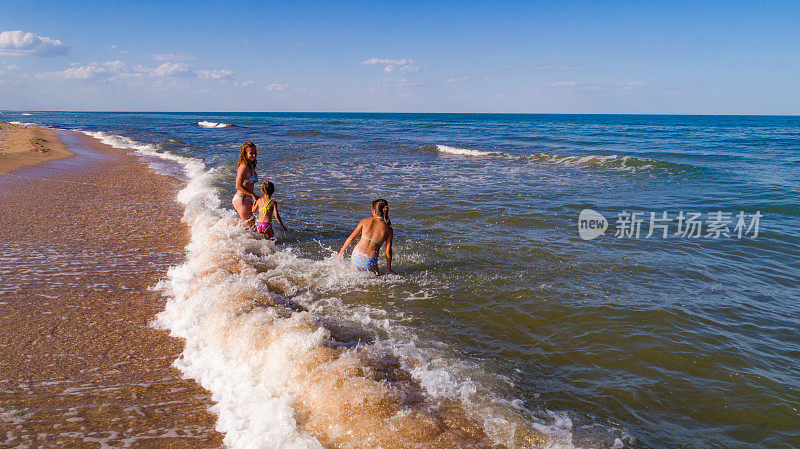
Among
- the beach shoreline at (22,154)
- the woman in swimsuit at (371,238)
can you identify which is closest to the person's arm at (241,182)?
the woman in swimsuit at (371,238)

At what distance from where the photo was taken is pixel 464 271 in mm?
6828

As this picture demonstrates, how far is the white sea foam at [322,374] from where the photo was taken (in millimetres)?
A: 3256

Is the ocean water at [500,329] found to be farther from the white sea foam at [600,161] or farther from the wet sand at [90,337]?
the white sea foam at [600,161]

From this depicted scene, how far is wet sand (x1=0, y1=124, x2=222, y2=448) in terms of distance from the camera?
129 inches

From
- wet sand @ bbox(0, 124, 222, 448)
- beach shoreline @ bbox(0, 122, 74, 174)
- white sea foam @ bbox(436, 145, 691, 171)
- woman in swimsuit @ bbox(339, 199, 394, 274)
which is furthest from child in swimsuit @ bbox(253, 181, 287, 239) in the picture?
white sea foam @ bbox(436, 145, 691, 171)

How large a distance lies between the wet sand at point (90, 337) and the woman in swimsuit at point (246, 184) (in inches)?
48.0

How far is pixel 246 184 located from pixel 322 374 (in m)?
5.54

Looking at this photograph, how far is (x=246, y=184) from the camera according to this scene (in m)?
8.33

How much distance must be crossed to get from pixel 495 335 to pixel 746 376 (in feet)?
7.94

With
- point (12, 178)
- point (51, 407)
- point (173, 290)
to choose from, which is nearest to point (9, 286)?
point (173, 290)

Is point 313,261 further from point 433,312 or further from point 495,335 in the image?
point 495,335

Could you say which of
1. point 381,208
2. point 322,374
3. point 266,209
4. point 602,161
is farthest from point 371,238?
point 602,161

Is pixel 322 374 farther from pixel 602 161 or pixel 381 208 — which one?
pixel 602 161

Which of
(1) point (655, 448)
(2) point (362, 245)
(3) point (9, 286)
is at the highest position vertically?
(2) point (362, 245)
